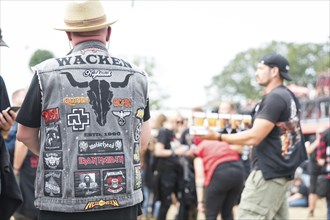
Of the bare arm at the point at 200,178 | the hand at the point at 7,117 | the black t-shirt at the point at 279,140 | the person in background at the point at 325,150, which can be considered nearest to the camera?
the hand at the point at 7,117

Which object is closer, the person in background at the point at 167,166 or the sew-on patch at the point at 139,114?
the sew-on patch at the point at 139,114

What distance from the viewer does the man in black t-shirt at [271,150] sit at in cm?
581

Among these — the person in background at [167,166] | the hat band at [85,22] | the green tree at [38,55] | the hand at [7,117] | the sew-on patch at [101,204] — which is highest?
the green tree at [38,55]

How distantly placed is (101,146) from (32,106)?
431 millimetres

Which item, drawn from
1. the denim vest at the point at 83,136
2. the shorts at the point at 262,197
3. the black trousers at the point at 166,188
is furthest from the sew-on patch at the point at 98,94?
the black trousers at the point at 166,188

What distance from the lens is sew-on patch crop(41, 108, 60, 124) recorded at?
11.3 ft

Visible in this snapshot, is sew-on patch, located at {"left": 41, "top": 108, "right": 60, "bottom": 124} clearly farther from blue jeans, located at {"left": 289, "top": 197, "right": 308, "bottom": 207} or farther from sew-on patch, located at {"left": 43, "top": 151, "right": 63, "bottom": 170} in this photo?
blue jeans, located at {"left": 289, "top": 197, "right": 308, "bottom": 207}

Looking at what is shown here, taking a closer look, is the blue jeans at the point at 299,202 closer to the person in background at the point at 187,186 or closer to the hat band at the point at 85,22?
the person in background at the point at 187,186

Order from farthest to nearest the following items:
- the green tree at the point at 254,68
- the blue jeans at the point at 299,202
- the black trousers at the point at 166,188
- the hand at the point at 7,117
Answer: the green tree at the point at 254,68 → the blue jeans at the point at 299,202 → the black trousers at the point at 166,188 → the hand at the point at 7,117

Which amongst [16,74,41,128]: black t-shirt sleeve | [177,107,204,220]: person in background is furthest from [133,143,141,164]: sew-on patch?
[177,107,204,220]: person in background

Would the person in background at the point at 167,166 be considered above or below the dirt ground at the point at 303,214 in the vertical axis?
above

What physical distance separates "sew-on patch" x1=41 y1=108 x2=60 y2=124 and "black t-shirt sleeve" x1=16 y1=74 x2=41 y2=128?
0.04m

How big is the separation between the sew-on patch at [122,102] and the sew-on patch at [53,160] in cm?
40

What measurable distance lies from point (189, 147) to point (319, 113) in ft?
54.6
